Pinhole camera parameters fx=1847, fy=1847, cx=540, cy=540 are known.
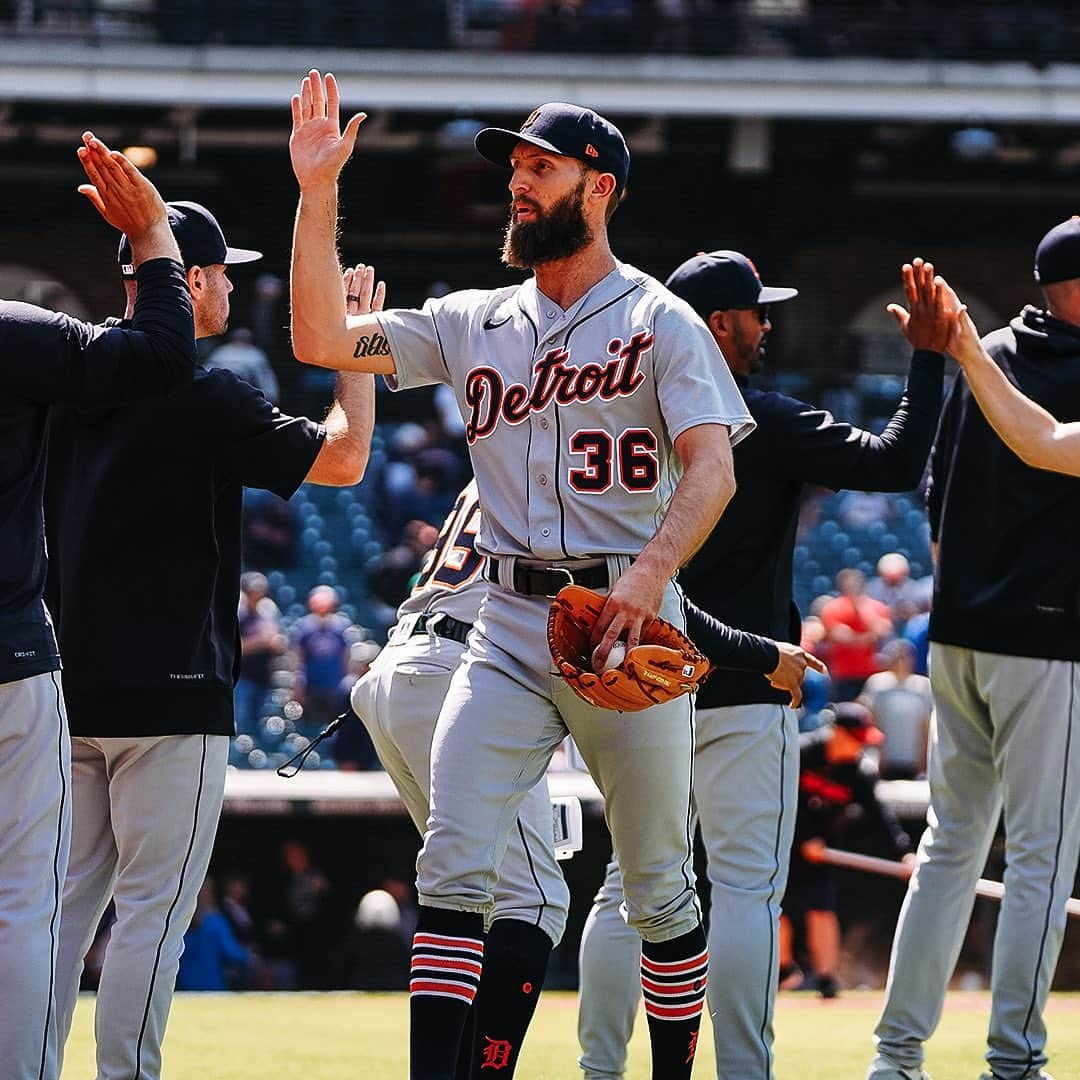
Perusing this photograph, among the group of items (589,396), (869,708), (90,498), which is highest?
(589,396)

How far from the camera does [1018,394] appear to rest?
413 cm

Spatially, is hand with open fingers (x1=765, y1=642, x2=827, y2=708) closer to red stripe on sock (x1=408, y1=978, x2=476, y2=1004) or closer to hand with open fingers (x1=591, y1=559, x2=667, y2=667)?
hand with open fingers (x1=591, y1=559, x2=667, y2=667)

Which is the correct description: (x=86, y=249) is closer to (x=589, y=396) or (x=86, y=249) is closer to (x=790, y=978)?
(x=790, y=978)

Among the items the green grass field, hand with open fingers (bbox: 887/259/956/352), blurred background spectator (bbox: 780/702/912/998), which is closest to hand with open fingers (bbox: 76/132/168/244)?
hand with open fingers (bbox: 887/259/956/352)

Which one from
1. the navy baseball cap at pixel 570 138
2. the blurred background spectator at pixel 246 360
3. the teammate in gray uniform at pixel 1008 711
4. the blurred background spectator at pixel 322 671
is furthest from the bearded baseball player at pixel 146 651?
the blurred background spectator at pixel 246 360

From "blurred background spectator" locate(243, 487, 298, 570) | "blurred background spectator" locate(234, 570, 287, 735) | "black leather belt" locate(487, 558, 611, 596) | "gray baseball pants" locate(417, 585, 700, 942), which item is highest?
"black leather belt" locate(487, 558, 611, 596)

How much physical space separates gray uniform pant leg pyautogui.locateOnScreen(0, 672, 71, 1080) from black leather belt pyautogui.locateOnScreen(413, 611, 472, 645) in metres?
1.10

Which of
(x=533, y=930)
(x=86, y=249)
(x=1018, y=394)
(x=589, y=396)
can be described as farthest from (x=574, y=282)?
(x=86, y=249)

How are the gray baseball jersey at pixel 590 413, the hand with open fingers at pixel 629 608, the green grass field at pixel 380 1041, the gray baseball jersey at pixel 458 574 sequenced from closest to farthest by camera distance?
1. the hand with open fingers at pixel 629 608
2. the gray baseball jersey at pixel 590 413
3. the gray baseball jersey at pixel 458 574
4. the green grass field at pixel 380 1041

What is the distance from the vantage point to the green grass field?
16.7ft

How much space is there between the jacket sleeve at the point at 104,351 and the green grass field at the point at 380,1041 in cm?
238

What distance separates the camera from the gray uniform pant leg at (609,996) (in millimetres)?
4305

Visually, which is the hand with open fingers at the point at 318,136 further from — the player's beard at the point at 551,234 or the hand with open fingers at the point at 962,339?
the hand with open fingers at the point at 962,339

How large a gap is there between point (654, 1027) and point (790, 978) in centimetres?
590
